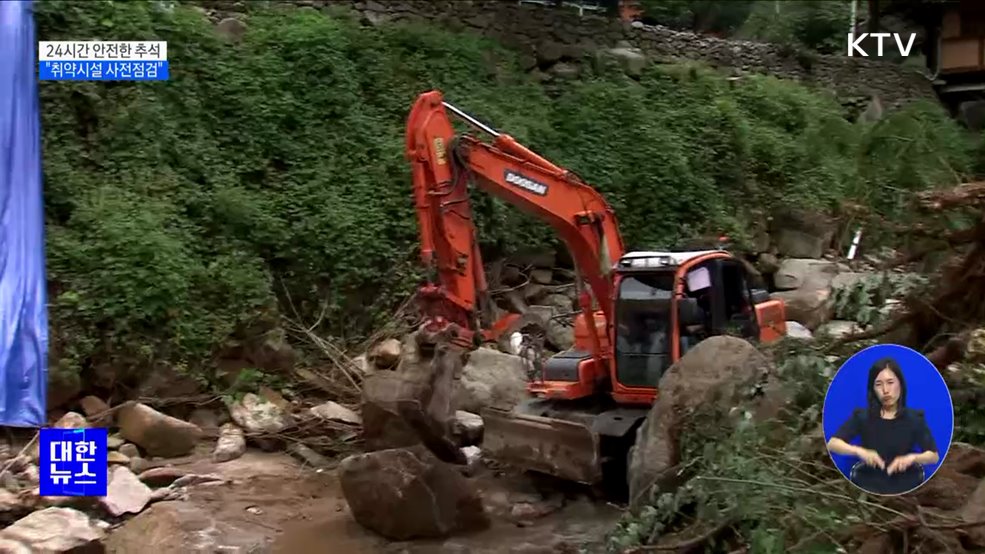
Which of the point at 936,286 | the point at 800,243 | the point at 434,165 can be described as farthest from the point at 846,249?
the point at 936,286

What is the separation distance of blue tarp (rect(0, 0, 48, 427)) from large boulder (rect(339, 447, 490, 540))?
2.98m

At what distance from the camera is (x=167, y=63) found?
9680 mm

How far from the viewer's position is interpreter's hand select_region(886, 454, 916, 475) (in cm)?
283

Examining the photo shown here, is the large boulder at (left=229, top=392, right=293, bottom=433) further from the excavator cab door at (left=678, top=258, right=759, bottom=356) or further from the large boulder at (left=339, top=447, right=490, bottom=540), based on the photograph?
the excavator cab door at (left=678, top=258, right=759, bottom=356)

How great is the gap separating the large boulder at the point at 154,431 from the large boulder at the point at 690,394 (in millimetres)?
3886

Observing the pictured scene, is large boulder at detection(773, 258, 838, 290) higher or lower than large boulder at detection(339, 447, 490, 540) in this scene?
higher

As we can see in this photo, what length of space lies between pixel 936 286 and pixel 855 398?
1647 millimetres

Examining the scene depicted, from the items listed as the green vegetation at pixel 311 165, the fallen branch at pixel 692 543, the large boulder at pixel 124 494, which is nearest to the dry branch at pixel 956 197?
the green vegetation at pixel 311 165

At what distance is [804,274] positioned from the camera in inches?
473

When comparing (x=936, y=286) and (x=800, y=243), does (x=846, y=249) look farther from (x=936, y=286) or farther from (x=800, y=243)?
(x=936, y=286)
